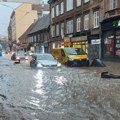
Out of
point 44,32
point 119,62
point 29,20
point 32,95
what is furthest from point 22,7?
point 32,95

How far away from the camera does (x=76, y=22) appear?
1773 inches

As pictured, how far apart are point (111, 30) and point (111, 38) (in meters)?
0.79

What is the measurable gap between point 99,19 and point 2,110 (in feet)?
94.3

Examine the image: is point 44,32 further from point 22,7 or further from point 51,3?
point 22,7

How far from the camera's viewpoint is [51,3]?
5722 cm

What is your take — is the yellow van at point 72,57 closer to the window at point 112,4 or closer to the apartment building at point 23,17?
the window at point 112,4

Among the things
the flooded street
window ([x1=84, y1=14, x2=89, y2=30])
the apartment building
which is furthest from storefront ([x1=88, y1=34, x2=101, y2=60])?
the apartment building

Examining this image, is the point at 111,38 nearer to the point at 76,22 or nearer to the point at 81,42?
the point at 81,42

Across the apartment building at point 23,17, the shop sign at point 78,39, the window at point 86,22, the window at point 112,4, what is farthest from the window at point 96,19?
the apartment building at point 23,17

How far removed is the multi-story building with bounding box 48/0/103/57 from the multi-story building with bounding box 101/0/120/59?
3.91ft

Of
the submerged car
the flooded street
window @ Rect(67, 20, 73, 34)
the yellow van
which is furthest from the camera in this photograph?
window @ Rect(67, 20, 73, 34)

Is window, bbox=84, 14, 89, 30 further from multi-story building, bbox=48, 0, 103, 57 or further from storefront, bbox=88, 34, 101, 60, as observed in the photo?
storefront, bbox=88, 34, 101, 60

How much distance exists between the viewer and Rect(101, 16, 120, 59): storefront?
32.9 metres

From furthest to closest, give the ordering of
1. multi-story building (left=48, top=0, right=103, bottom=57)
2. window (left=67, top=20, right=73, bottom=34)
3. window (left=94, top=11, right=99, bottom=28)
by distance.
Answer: window (left=67, top=20, right=73, bottom=34) < multi-story building (left=48, top=0, right=103, bottom=57) < window (left=94, top=11, right=99, bottom=28)
